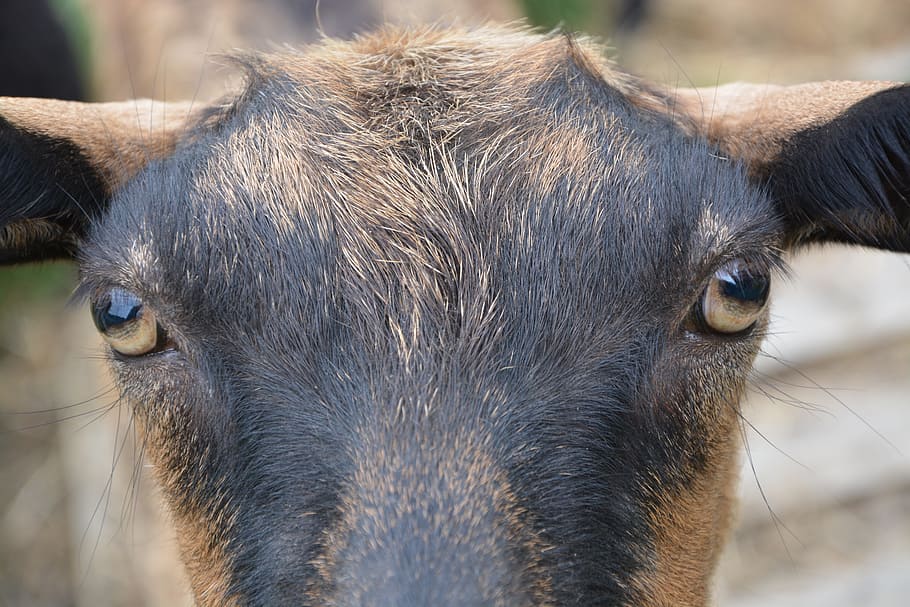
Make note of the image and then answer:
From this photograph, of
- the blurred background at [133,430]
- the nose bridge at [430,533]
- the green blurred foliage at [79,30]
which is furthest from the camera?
the green blurred foliage at [79,30]

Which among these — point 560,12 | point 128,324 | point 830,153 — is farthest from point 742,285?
point 560,12

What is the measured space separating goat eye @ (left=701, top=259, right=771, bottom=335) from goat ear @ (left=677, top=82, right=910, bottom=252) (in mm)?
407

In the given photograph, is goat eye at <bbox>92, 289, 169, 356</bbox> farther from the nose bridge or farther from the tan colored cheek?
the tan colored cheek

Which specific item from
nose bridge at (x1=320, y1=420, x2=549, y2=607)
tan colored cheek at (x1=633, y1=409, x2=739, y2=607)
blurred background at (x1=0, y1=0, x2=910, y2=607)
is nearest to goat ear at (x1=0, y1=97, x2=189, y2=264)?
nose bridge at (x1=320, y1=420, x2=549, y2=607)

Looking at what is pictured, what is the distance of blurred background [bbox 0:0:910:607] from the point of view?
6.16 metres

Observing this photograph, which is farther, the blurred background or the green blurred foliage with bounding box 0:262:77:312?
the green blurred foliage with bounding box 0:262:77:312

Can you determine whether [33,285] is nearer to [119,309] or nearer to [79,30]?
[79,30]

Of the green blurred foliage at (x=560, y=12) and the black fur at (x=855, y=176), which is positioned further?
the green blurred foliage at (x=560, y=12)

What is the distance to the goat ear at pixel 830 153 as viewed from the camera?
3113mm

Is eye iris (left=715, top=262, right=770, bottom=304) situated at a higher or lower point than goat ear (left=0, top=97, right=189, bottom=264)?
lower

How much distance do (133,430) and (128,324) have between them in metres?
3.81

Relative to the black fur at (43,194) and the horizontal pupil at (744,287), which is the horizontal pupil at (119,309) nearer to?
the black fur at (43,194)

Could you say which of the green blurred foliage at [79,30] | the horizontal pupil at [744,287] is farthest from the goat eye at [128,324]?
the green blurred foliage at [79,30]

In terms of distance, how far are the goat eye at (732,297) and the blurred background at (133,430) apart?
2530 millimetres
